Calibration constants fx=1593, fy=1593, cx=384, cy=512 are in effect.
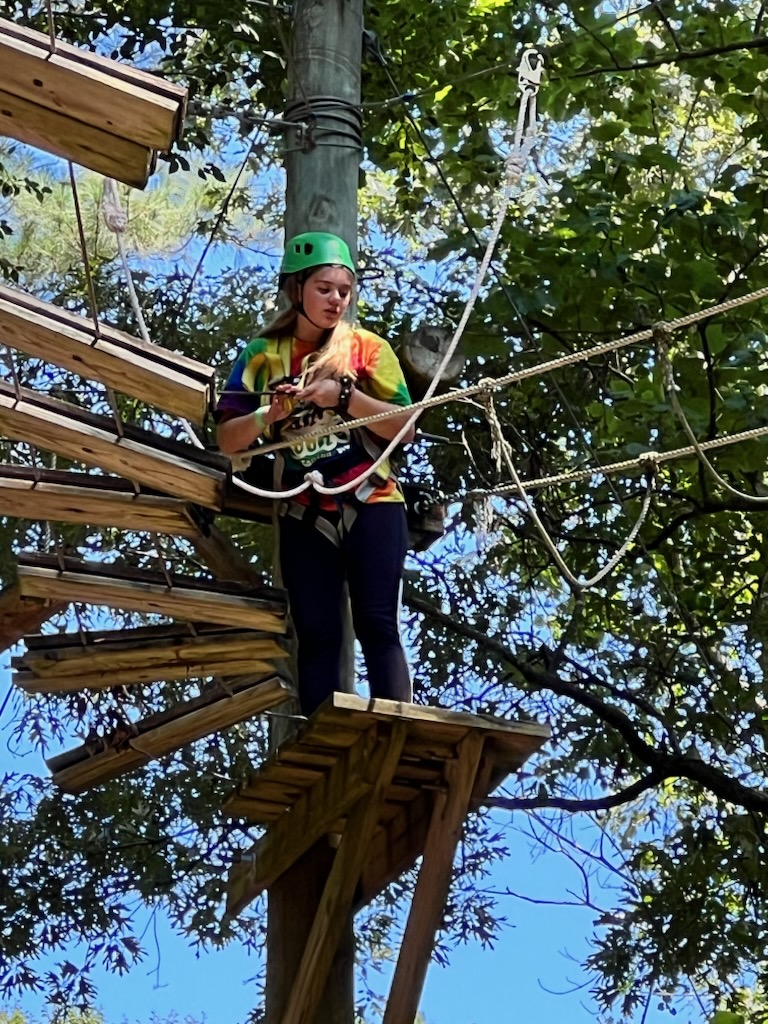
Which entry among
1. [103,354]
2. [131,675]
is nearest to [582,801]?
[131,675]

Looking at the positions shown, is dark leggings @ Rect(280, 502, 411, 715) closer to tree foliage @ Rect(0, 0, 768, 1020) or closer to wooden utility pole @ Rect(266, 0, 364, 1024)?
wooden utility pole @ Rect(266, 0, 364, 1024)

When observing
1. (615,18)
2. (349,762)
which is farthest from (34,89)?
(615,18)

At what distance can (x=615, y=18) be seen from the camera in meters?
5.20

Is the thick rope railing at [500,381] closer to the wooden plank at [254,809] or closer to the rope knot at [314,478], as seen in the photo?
the rope knot at [314,478]

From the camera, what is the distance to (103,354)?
295cm

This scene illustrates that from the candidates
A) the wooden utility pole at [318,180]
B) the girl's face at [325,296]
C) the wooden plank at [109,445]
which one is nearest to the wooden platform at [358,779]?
the wooden utility pole at [318,180]

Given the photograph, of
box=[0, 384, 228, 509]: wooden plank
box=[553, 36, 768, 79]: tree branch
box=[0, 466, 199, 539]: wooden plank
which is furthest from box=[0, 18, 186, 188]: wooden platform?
box=[553, 36, 768, 79]: tree branch

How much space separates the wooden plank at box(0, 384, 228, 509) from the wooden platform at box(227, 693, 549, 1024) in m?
0.53

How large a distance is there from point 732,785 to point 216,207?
14.6 feet

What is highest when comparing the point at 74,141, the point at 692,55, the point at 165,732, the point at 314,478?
the point at 692,55

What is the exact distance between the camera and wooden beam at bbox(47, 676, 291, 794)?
3.74 metres

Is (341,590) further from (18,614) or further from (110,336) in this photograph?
(110,336)

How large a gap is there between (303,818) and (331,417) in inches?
36.3

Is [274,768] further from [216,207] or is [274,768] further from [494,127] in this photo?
[216,207]
